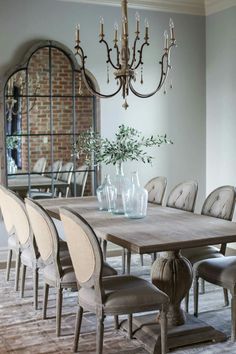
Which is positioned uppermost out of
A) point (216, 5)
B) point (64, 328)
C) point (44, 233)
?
point (216, 5)

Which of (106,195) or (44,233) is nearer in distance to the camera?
(44,233)

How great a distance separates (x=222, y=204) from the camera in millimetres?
4324

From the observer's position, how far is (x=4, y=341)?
360 cm

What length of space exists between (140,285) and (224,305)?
1.31 metres

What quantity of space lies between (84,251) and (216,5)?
431 centimetres

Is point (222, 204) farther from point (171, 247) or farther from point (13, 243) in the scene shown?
point (13, 243)

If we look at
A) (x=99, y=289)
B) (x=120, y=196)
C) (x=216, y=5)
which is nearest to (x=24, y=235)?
(x=120, y=196)

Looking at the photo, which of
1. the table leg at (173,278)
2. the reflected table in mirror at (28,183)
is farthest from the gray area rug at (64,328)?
the reflected table in mirror at (28,183)

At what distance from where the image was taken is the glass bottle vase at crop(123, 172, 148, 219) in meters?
4.06

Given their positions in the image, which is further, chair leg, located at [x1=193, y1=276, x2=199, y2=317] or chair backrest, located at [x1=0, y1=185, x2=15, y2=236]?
chair backrest, located at [x1=0, y1=185, x2=15, y2=236]

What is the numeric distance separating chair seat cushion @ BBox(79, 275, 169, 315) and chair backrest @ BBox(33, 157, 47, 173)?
287 cm

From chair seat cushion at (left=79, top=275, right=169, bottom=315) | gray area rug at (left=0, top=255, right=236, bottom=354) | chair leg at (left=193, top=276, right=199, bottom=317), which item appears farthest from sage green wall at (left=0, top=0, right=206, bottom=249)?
chair seat cushion at (left=79, top=275, right=169, bottom=315)

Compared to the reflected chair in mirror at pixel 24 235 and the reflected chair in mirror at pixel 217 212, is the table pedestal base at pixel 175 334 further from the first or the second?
the reflected chair in mirror at pixel 24 235

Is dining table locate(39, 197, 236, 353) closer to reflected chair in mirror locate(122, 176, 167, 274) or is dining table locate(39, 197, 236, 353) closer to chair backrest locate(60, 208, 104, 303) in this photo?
chair backrest locate(60, 208, 104, 303)
